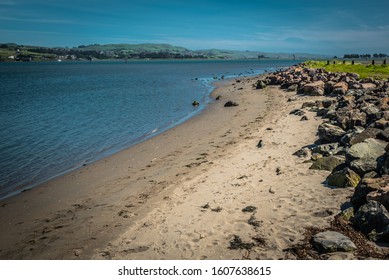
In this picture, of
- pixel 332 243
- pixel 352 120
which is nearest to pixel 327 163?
pixel 352 120

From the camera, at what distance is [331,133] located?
12.8 metres

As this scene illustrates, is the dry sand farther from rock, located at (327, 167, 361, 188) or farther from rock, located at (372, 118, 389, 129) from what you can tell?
rock, located at (372, 118, 389, 129)

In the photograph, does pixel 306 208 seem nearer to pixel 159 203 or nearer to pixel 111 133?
pixel 159 203

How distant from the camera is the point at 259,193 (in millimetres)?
9570

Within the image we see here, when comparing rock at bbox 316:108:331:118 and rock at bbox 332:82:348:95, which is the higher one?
rock at bbox 332:82:348:95

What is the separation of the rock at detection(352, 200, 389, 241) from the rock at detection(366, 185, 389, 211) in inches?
7.7

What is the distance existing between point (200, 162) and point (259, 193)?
4.70 metres

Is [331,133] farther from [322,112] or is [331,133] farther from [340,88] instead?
Answer: [340,88]

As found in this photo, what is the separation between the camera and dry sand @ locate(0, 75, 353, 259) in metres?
7.28

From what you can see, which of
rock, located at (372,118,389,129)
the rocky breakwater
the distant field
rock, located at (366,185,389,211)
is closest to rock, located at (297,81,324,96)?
the distant field

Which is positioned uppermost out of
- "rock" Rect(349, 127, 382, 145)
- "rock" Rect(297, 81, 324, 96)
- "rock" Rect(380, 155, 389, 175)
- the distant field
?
the distant field

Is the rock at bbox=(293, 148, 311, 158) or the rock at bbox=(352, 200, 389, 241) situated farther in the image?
the rock at bbox=(293, 148, 311, 158)

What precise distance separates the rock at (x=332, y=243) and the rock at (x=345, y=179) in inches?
107
